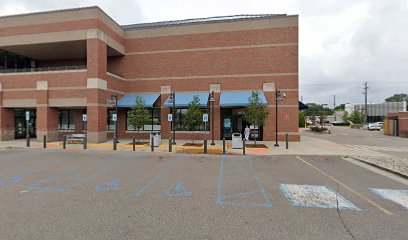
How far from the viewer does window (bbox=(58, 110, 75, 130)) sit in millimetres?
21094

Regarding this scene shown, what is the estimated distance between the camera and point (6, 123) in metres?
19.2

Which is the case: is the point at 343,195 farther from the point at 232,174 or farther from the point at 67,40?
the point at 67,40

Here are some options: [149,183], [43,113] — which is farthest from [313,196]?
[43,113]

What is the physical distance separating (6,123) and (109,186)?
70.0 ft

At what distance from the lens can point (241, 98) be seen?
58.5 feet

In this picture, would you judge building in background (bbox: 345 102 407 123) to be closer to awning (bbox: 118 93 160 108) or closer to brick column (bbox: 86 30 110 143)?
awning (bbox: 118 93 160 108)

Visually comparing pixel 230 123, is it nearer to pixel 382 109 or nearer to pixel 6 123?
pixel 6 123

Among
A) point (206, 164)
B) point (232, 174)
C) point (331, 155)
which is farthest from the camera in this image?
point (331, 155)

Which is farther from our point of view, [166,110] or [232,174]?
[166,110]

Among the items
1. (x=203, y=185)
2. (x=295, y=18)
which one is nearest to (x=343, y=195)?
(x=203, y=185)

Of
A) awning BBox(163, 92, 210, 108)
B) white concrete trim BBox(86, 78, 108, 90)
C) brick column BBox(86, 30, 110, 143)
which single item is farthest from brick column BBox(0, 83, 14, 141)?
awning BBox(163, 92, 210, 108)

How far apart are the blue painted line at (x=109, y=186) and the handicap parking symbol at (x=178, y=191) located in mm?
1658

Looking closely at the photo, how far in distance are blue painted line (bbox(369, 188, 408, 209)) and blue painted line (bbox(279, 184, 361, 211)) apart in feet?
4.16

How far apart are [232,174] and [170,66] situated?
51.0ft
